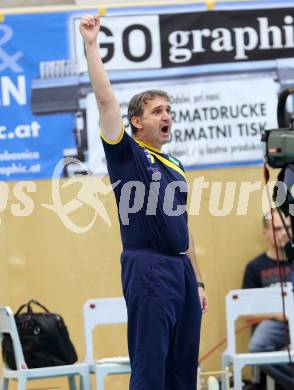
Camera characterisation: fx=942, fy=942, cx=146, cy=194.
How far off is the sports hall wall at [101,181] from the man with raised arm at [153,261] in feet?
8.25

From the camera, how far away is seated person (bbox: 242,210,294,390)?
6941mm

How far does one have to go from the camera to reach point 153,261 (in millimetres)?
4641

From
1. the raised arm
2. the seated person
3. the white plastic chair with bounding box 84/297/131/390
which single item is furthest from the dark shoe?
the raised arm

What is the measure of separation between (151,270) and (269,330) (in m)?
2.60

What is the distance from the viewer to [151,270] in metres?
4.63

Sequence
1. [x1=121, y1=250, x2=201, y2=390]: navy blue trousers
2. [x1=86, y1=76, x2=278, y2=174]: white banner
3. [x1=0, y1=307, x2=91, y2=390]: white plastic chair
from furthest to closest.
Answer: [x1=86, y1=76, x2=278, y2=174]: white banner < [x1=0, y1=307, x2=91, y2=390]: white plastic chair < [x1=121, y1=250, x2=201, y2=390]: navy blue trousers

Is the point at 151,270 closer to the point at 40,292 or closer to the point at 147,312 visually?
the point at 147,312

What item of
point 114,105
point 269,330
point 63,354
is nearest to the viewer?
point 114,105

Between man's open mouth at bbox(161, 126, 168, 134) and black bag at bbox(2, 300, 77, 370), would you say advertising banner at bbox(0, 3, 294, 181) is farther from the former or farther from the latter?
man's open mouth at bbox(161, 126, 168, 134)

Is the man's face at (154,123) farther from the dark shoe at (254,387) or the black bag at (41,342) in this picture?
the dark shoe at (254,387)

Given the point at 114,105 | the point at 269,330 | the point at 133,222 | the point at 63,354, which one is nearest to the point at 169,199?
A: the point at 133,222
